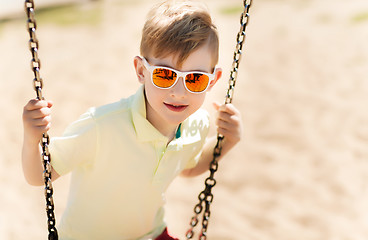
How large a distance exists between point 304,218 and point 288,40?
3992 millimetres

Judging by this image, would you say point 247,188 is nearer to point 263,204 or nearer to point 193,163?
point 263,204

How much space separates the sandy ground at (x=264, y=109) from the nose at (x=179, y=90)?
1.98 meters

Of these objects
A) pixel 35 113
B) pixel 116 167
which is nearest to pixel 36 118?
pixel 35 113

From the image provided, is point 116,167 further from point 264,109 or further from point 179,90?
point 264,109

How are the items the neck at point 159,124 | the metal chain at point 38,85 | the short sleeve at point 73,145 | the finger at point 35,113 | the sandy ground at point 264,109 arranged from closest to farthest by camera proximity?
the metal chain at point 38,85, the finger at point 35,113, the short sleeve at point 73,145, the neck at point 159,124, the sandy ground at point 264,109

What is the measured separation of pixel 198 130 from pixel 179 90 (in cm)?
39

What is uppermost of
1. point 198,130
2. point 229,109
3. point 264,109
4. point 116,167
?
point 264,109

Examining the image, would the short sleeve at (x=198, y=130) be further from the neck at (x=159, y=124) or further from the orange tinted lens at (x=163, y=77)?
the orange tinted lens at (x=163, y=77)

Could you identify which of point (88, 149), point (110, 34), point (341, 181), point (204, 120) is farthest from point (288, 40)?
point (88, 149)

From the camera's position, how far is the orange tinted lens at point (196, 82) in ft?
5.41

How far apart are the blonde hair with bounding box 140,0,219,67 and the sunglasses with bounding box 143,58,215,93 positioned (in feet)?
0.14

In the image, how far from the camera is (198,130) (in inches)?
79.7

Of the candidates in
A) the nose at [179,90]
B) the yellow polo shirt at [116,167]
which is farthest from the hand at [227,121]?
the nose at [179,90]

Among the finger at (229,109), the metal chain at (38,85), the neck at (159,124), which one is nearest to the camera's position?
the metal chain at (38,85)
